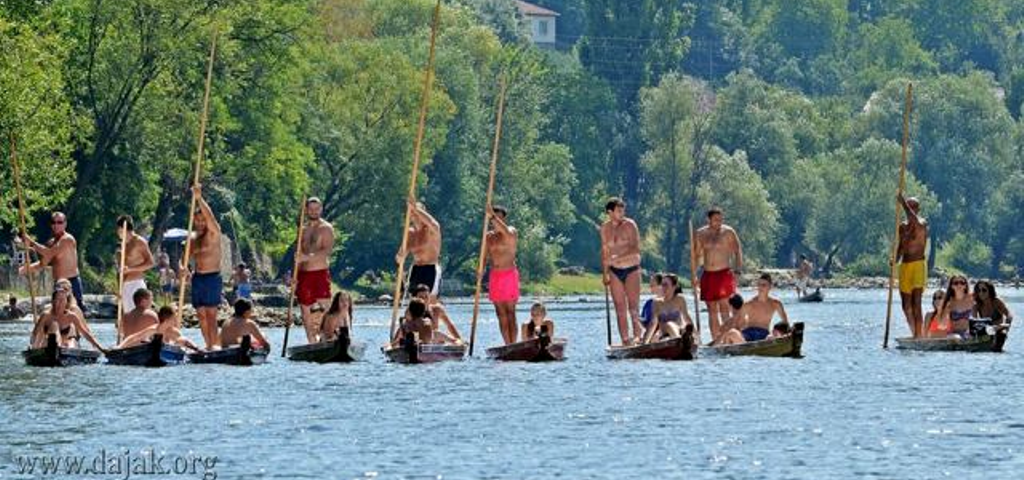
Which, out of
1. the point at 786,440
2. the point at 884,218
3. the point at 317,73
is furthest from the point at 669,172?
the point at 786,440

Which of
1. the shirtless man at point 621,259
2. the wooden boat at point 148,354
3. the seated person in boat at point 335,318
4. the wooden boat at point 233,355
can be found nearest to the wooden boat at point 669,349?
the shirtless man at point 621,259

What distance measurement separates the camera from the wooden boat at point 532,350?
46.6m

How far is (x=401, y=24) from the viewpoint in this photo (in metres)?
134

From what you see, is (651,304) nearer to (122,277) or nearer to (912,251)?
(912,251)

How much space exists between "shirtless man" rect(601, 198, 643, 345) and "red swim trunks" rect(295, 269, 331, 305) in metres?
4.17

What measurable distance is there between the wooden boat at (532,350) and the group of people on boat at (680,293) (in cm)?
112

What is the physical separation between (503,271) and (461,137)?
75404 mm

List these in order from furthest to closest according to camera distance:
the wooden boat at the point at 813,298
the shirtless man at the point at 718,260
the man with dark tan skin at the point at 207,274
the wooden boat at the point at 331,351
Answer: the wooden boat at the point at 813,298 → the shirtless man at the point at 718,260 → the man with dark tan skin at the point at 207,274 → the wooden boat at the point at 331,351

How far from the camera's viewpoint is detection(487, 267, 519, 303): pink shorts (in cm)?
4725

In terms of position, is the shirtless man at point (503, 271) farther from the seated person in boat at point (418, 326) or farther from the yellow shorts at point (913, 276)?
the yellow shorts at point (913, 276)

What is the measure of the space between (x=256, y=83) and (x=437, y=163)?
2646 cm

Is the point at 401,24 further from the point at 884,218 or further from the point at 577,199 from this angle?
the point at 884,218

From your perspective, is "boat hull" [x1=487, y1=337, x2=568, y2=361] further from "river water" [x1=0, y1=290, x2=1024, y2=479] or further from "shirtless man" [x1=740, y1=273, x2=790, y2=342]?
"shirtless man" [x1=740, y1=273, x2=790, y2=342]

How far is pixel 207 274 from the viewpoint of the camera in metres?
47.1
